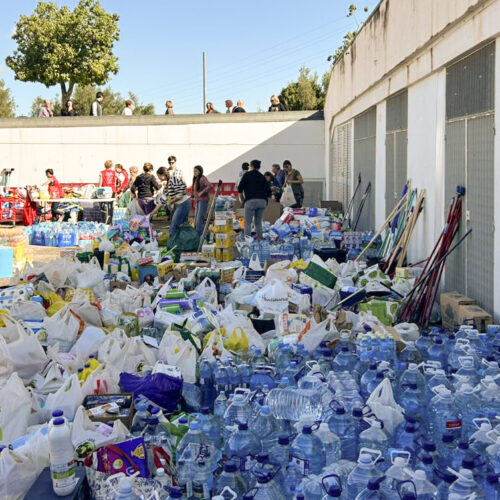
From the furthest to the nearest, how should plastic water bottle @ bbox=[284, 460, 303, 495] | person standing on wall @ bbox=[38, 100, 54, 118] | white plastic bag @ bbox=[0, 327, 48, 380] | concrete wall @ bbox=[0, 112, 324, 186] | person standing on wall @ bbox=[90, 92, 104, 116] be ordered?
person standing on wall @ bbox=[38, 100, 54, 118] < person standing on wall @ bbox=[90, 92, 104, 116] < concrete wall @ bbox=[0, 112, 324, 186] < white plastic bag @ bbox=[0, 327, 48, 380] < plastic water bottle @ bbox=[284, 460, 303, 495]

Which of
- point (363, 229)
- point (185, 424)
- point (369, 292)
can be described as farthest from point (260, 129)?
point (185, 424)

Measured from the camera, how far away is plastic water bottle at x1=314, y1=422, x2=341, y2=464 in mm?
4023

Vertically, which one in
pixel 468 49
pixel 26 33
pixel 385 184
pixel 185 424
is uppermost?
pixel 26 33

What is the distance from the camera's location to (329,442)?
4055 mm

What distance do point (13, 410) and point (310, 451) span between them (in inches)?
78.9

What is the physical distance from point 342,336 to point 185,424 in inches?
72.9

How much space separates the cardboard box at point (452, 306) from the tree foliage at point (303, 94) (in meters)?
44.0

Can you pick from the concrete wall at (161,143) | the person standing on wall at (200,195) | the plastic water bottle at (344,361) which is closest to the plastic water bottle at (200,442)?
the plastic water bottle at (344,361)

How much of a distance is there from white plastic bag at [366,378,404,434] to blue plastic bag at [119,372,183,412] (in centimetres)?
154

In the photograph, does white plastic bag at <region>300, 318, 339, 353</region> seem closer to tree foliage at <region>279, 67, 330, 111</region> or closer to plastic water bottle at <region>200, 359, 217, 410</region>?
plastic water bottle at <region>200, 359, 217, 410</region>

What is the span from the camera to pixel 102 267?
11031 mm

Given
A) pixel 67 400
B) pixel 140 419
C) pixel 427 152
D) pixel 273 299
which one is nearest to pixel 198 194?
pixel 427 152

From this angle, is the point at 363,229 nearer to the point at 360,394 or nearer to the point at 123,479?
the point at 360,394

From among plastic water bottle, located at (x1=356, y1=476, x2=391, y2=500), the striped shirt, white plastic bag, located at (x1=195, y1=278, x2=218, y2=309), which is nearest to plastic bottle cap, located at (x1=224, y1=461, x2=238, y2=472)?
plastic water bottle, located at (x1=356, y1=476, x2=391, y2=500)
